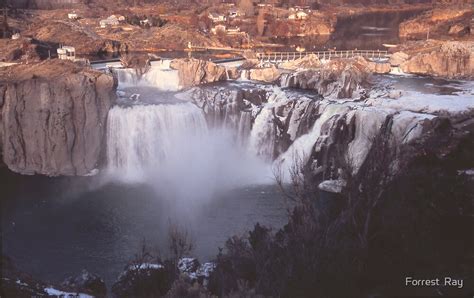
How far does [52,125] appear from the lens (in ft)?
99.5

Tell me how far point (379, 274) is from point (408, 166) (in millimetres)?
5318

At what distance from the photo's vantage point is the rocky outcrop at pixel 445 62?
37.6 m

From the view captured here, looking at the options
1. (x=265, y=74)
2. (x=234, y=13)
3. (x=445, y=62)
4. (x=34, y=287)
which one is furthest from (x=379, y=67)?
(x=234, y=13)

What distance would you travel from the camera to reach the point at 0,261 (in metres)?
18.6

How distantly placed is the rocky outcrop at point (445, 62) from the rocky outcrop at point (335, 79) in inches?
176

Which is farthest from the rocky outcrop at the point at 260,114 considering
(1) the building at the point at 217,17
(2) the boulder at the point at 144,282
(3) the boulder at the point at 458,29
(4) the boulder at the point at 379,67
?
(1) the building at the point at 217,17

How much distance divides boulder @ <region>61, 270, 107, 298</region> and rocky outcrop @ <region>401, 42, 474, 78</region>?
28198mm

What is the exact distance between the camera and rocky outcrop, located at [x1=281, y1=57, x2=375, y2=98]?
3170 centimetres

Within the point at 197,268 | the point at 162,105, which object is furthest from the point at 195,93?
the point at 197,268

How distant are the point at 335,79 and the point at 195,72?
9300 mm

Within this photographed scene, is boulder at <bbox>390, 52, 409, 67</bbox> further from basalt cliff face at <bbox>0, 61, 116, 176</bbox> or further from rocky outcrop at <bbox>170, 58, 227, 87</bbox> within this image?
basalt cliff face at <bbox>0, 61, 116, 176</bbox>

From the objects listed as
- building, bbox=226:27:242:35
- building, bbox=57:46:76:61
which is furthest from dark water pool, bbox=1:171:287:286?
building, bbox=226:27:242:35

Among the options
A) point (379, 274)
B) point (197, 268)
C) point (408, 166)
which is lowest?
point (197, 268)

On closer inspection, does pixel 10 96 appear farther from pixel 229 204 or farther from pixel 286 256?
pixel 286 256
